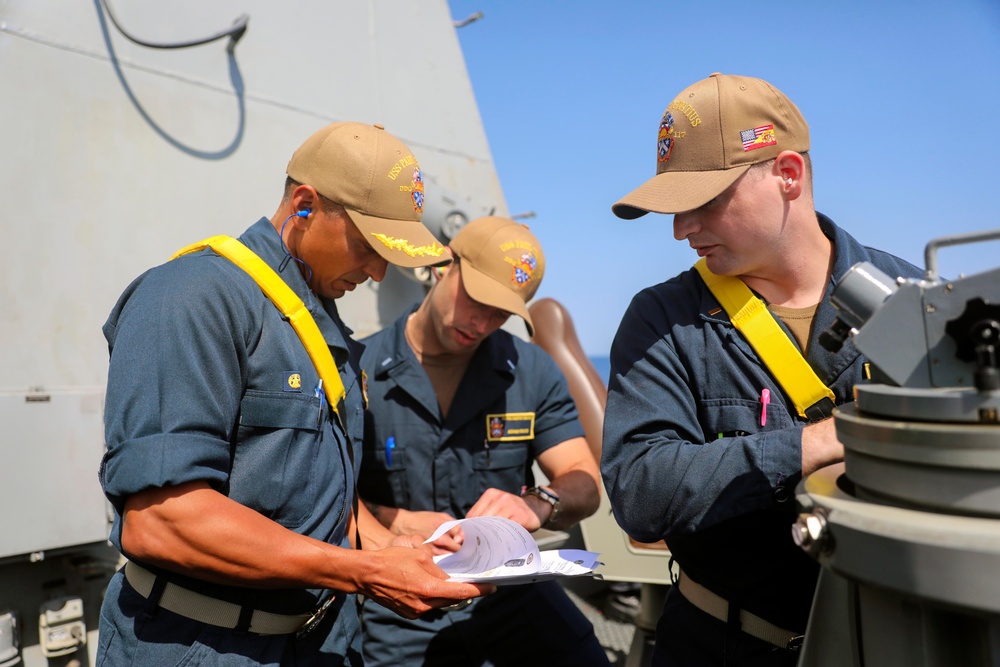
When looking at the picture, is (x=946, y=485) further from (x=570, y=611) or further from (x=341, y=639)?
(x=570, y=611)

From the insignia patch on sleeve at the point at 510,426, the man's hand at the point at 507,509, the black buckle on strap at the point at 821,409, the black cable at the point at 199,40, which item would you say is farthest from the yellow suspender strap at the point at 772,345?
the black cable at the point at 199,40

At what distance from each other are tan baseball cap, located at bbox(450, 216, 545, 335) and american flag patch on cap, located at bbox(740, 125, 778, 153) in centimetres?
116

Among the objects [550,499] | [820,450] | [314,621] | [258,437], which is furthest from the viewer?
[550,499]

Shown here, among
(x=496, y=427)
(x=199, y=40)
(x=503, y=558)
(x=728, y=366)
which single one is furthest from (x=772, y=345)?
(x=199, y=40)

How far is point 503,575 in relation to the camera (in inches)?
68.0

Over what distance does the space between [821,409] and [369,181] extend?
114 centimetres

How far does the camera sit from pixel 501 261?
2.78 m

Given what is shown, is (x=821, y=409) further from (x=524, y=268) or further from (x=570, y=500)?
(x=524, y=268)

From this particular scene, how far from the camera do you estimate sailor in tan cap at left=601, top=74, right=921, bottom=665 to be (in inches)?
61.7

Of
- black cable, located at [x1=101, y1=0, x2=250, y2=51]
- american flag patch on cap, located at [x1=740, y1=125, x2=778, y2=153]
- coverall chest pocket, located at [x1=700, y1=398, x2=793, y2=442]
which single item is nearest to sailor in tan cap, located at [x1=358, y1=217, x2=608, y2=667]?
coverall chest pocket, located at [x1=700, y1=398, x2=793, y2=442]

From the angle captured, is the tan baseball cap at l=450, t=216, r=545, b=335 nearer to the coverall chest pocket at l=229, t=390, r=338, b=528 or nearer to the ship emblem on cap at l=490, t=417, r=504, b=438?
the ship emblem on cap at l=490, t=417, r=504, b=438

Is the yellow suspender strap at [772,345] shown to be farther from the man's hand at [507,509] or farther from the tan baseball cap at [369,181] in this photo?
the man's hand at [507,509]

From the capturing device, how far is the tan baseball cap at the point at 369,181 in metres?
1.92

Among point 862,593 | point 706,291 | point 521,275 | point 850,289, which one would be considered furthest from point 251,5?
point 862,593
